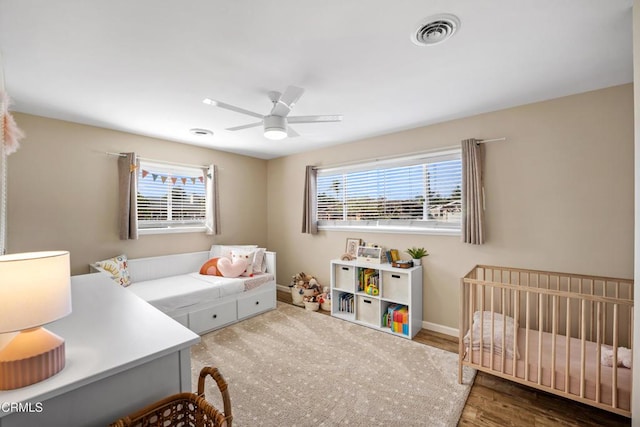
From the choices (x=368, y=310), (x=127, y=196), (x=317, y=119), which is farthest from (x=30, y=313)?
(x=368, y=310)

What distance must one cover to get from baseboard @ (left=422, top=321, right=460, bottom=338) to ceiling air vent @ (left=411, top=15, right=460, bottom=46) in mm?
2800

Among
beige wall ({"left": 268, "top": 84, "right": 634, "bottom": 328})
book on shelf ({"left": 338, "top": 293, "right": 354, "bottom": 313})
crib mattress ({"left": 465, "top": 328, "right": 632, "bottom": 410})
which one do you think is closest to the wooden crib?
crib mattress ({"left": 465, "top": 328, "right": 632, "bottom": 410})

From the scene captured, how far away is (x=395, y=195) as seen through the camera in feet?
11.7

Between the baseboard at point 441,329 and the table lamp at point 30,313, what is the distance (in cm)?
323

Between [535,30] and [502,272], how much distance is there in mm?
2059

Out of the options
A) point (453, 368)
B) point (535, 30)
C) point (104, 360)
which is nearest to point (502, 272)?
point (453, 368)

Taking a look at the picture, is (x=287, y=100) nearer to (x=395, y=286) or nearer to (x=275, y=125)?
(x=275, y=125)

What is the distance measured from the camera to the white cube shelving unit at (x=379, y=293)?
307 cm

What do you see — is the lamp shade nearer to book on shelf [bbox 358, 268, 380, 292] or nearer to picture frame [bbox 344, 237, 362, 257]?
book on shelf [bbox 358, 268, 380, 292]

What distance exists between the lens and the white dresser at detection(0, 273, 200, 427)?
816mm

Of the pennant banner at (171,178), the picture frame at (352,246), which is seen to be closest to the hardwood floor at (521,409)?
the picture frame at (352,246)

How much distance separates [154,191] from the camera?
3.72 m

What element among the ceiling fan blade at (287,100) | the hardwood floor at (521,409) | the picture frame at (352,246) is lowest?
the hardwood floor at (521,409)

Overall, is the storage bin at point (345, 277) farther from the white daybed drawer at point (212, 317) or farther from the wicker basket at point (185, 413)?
the wicker basket at point (185, 413)
